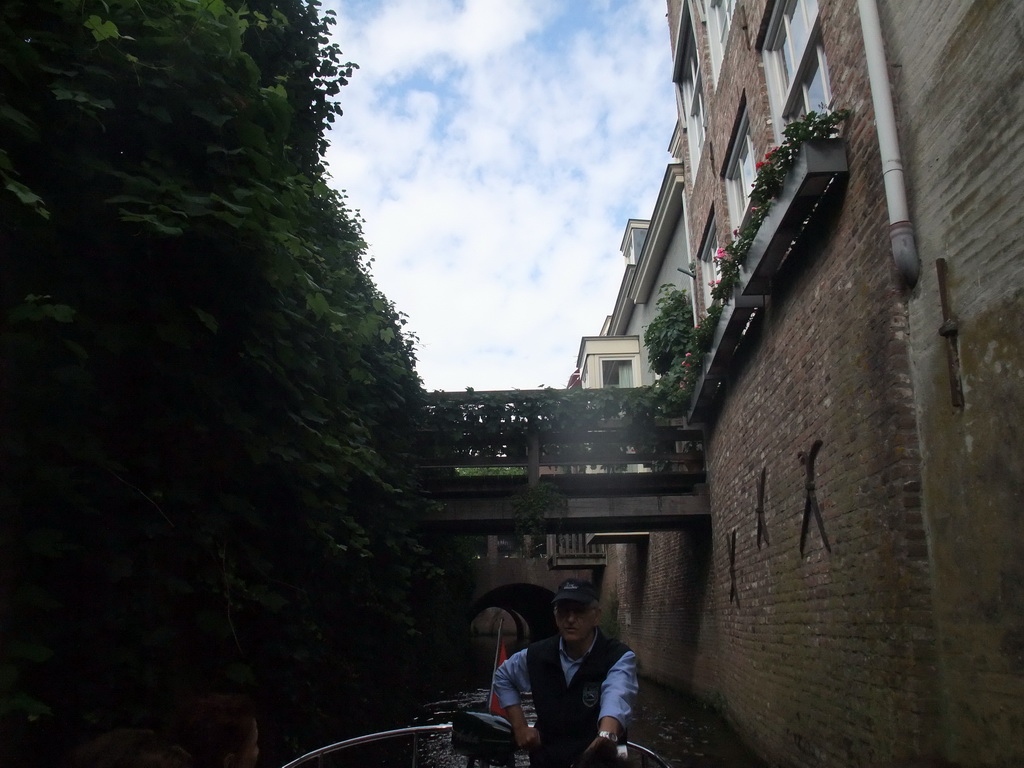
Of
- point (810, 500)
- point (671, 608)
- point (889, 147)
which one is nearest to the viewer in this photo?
point (889, 147)

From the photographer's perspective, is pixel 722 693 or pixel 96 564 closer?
pixel 96 564

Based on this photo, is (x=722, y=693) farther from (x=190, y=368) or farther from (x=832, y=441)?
(x=190, y=368)

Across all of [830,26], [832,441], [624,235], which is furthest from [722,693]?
[624,235]

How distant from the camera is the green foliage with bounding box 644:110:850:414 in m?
6.20

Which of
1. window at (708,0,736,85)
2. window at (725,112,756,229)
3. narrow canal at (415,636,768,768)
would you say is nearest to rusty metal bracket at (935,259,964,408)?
narrow canal at (415,636,768,768)

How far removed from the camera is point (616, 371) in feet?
75.3

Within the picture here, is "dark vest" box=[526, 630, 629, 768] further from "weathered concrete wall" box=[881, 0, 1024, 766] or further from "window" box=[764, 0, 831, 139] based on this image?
"window" box=[764, 0, 831, 139]

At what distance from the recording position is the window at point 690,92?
13320 mm

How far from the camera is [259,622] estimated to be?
5.69 m

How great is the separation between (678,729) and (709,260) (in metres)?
7.06

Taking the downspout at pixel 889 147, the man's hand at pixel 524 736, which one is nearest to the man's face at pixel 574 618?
the man's hand at pixel 524 736

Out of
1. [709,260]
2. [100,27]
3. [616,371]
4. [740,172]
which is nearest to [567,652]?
[100,27]

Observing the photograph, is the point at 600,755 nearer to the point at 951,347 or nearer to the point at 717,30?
the point at 951,347

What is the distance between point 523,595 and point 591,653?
95.5 ft
